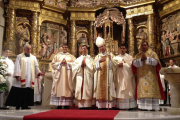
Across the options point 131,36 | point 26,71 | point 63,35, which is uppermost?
point 63,35

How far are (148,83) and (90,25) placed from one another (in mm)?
9238

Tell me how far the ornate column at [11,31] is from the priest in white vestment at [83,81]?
6591 mm

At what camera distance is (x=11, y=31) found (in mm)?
11797

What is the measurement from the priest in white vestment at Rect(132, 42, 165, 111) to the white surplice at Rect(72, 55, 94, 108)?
1.30m

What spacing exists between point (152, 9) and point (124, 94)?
8471 mm

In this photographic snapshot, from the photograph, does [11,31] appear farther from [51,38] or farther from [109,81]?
[109,81]

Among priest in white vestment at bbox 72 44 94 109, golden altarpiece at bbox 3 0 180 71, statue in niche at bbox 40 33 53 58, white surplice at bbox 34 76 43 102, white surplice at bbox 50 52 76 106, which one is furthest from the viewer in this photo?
statue in niche at bbox 40 33 53 58

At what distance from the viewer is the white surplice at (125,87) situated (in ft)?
19.2

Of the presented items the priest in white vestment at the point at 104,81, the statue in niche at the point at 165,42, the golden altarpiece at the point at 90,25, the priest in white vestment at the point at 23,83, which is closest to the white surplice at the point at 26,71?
the priest in white vestment at the point at 23,83

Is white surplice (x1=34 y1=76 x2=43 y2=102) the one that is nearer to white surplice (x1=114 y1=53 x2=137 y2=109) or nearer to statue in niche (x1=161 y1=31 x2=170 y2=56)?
white surplice (x1=114 y1=53 x2=137 y2=109)

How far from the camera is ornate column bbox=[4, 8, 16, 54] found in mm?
11684

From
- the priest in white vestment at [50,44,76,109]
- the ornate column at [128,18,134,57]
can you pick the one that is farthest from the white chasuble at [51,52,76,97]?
the ornate column at [128,18,134,57]

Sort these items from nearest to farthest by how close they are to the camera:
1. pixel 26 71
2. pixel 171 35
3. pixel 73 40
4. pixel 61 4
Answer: pixel 26 71, pixel 171 35, pixel 73 40, pixel 61 4

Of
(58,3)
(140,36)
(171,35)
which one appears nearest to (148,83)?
(171,35)
